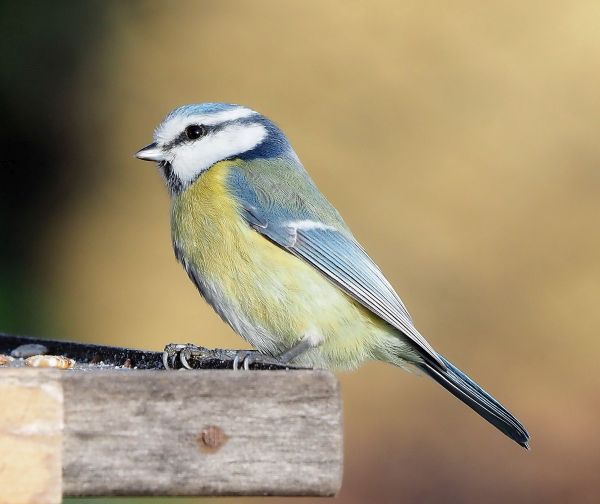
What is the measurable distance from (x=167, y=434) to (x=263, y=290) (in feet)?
3.56

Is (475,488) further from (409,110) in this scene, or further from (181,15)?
(181,15)

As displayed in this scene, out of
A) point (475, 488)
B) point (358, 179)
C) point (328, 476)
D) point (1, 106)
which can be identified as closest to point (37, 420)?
point (328, 476)

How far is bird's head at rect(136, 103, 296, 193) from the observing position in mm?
3346

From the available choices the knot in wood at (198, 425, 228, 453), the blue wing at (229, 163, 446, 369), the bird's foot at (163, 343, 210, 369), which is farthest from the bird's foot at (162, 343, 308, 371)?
the knot in wood at (198, 425, 228, 453)

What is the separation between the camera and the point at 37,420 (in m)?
1.90

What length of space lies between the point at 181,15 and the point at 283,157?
11.1 ft

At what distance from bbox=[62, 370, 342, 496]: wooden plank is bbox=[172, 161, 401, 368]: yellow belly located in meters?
1.00

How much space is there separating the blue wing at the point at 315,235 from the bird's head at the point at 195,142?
0.12 meters

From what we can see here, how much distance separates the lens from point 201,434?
1959 millimetres

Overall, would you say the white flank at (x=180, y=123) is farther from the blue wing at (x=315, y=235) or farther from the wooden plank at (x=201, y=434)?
the wooden plank at (x=201, y=434)

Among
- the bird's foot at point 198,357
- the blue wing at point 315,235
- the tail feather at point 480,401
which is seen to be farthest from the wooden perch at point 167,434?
the tail feather at point 480,401

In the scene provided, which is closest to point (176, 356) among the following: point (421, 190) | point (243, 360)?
point (243, 360)

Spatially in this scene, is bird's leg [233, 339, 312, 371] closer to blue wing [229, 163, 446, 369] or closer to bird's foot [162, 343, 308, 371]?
bird's foot [162, 343, 308, 371]

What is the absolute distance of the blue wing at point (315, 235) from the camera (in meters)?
3.11
